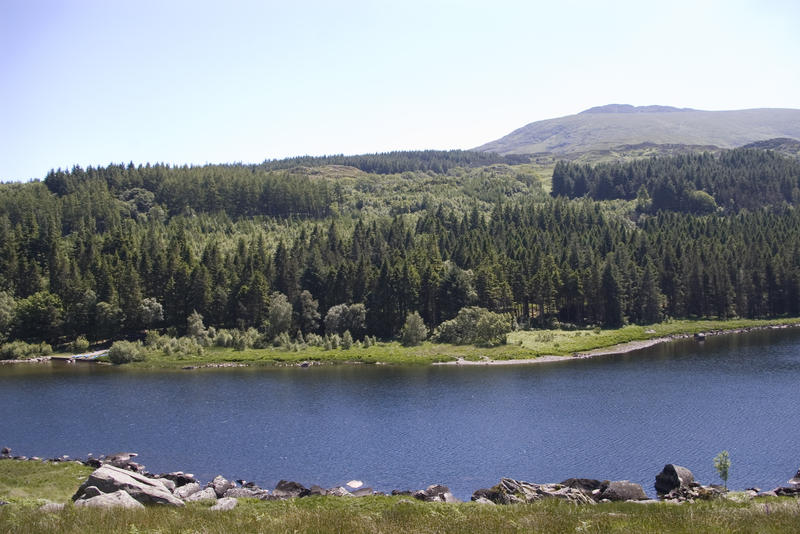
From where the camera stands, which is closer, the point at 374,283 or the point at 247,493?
the point at 247,493

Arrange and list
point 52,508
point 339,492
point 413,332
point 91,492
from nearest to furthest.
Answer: point 52,508 < point 91,492 < point 339,492 < point 413,332

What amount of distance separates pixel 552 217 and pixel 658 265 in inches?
2047

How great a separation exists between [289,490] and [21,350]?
8789cm

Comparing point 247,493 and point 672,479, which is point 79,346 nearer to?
point 247,493

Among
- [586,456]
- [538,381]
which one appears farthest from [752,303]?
[586,456]

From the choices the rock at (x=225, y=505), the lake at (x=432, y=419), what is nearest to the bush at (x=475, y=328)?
the lake at (x=432, y=419)

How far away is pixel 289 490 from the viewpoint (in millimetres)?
Answer: 44750

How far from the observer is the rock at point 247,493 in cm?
4319

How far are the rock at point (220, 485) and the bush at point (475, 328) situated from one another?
68.0 metres

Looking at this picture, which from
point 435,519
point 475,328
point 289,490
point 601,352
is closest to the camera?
point 435,519

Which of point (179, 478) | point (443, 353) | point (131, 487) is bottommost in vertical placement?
point (443, 353)

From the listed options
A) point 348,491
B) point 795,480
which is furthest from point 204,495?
point 795,480

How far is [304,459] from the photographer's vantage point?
178 feet

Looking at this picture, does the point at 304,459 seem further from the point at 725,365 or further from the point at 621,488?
the point at 725,365
